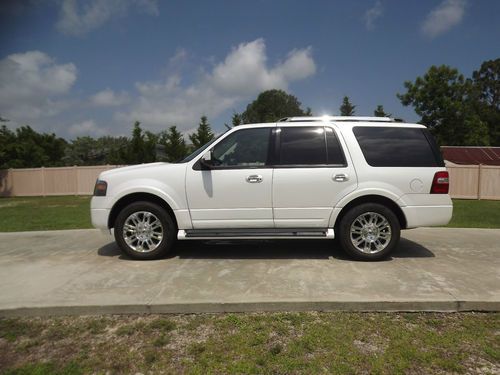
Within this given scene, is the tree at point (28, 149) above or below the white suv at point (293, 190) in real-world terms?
above

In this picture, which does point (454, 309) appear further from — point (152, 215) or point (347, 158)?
point (152, 215)

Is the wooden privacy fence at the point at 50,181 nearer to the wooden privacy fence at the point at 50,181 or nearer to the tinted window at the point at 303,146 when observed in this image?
the wooden privacy fence at the point at 50,181

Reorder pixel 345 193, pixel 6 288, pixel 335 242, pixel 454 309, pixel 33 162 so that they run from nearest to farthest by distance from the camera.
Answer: pixel 454 309
pixel 6 288
pixel 345 193
pixel 335 242
pixel 33 162

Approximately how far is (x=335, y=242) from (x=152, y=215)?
3079 millimetres

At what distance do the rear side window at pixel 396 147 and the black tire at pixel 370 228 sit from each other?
2.08 feet

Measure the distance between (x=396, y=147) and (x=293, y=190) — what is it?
63.2 inches

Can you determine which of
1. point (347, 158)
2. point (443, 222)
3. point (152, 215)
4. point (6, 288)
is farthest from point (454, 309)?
point (6, 288)

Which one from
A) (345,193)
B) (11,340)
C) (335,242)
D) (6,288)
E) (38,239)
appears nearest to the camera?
(11,340)

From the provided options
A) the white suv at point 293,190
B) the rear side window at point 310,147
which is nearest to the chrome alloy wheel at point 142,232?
the white suv at point 293,190

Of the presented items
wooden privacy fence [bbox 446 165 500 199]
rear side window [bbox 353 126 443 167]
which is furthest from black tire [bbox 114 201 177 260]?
wooden privacy fence [bbox 446 165 500 199]

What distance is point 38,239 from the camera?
6805 millimetres

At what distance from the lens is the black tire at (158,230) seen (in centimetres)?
504

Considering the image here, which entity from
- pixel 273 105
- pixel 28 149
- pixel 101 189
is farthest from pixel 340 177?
pixel 273 105

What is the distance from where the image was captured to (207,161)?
4.94 meters
